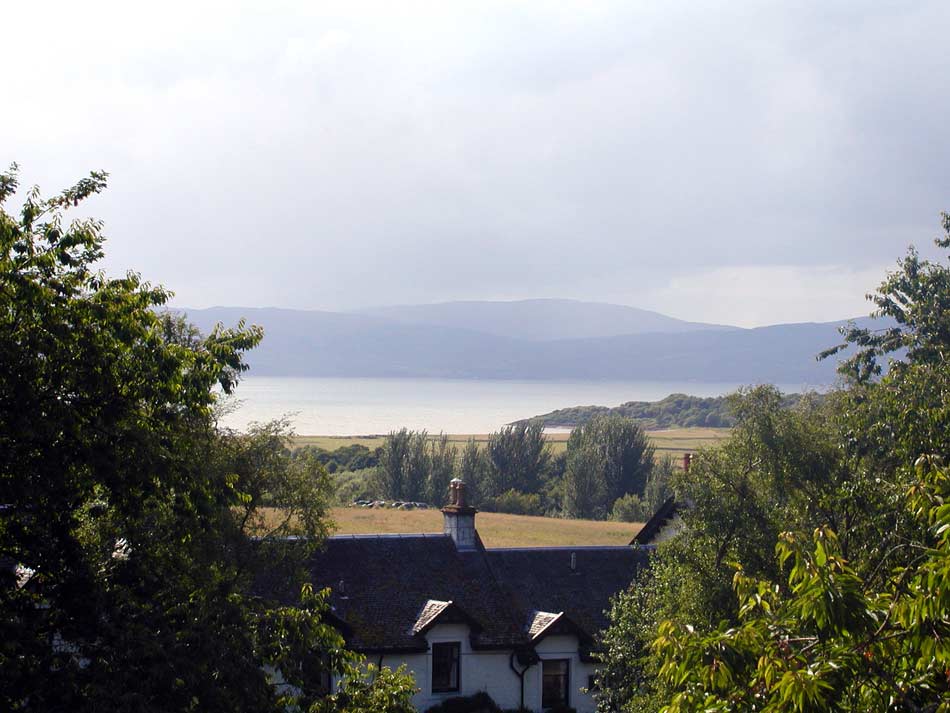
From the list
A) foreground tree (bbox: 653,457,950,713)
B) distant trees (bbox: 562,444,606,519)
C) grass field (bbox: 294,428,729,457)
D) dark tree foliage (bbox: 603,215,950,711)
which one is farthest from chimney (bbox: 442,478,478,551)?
grass field (bbox: 294,428,729,457)

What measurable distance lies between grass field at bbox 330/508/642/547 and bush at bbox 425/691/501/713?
30336mm

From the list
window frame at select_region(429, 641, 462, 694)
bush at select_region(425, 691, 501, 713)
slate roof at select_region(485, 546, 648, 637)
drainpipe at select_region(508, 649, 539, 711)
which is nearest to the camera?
bush at select_region(425, 691, 501, 713)

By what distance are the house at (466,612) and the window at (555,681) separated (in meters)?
0.03

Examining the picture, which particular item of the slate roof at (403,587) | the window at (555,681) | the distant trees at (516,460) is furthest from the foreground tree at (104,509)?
the distant trees at (516,460)

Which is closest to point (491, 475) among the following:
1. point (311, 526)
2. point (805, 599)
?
point (311, 526)

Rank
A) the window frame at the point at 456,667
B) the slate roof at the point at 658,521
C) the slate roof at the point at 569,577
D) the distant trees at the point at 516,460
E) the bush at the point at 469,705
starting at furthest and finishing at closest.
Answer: the distant trees at the point at 516,460, the slate roof at the point at 658,521, the slate roof at the point at 569,577, the window frame at the point at 456,667, the bush at the point at 469,705

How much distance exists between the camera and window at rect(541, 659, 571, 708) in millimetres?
33438

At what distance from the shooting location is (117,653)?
47.5 ft

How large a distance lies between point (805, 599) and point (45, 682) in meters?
9.98

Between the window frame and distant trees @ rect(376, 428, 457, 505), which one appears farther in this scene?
distant trees @ rect(376, 428, 457, 505)

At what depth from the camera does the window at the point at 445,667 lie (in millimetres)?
32469

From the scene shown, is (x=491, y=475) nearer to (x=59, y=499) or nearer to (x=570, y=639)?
(x=570, y=639)

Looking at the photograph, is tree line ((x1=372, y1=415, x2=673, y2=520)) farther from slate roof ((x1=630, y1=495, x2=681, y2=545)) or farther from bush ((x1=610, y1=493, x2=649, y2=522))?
slate roof ((x1=630, y1=495, x2=681, y2=545))

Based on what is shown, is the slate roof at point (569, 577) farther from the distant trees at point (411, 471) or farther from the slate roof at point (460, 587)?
the distant trees at point (411, 471)
